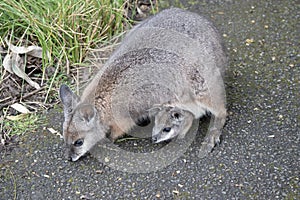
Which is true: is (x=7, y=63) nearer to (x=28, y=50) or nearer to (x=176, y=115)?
(x=28, y=50)

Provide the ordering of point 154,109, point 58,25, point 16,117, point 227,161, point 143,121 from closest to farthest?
point 227,161 → point 154,109 → point 143,121 → point 16,117 → point 58,25

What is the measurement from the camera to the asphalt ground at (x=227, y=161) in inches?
144

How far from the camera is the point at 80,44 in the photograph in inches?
191

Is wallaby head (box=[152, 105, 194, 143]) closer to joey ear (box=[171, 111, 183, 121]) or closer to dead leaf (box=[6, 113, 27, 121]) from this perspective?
joey ear (box=[171, 111, 183, 121])

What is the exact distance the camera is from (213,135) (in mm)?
4031

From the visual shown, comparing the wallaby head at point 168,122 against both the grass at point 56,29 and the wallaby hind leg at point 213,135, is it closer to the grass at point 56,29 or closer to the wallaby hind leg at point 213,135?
the wallaby hind leg at point 213,135

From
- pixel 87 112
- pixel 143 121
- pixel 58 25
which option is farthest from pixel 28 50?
pixel 143 121

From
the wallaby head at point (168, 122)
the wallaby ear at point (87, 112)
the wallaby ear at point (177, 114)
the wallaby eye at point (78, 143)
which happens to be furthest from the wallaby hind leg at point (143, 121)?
the wallaby eye at point (78, 143)

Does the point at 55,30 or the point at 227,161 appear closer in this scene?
the point at 227,161

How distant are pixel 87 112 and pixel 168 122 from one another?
0.64 m

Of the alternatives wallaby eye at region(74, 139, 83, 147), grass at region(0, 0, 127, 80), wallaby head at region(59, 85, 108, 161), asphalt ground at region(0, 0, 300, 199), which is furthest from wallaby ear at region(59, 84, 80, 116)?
grass at region(0, 0, 127, 80)

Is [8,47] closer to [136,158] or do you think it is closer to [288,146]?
[136,158]

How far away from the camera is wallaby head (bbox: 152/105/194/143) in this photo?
3.94 m

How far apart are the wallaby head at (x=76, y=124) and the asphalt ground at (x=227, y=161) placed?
0.14 meters
